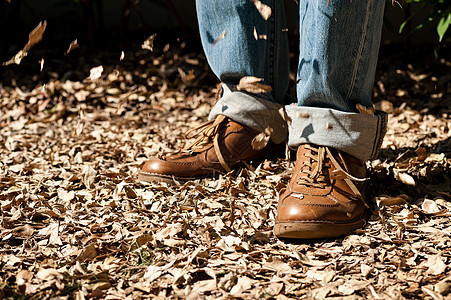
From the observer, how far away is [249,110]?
1.51m

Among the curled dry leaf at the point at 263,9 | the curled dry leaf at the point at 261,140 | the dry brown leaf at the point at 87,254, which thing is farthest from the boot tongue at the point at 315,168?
the dry brown leaf at the point at 87,254

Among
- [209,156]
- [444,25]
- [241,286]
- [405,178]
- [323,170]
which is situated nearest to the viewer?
[241,286]

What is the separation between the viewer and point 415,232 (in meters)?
1.20

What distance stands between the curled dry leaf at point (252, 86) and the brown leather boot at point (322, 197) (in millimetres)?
261

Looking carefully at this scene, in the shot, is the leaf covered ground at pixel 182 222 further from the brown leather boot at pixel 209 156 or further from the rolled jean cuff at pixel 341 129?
the rolled jean cuff at pixel 341 129

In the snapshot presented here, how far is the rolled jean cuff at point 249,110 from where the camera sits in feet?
4.94

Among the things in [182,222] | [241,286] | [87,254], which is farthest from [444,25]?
[87,254]

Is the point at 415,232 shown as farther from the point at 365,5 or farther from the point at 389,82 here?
the point at 389,82

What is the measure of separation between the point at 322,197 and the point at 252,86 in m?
0.46

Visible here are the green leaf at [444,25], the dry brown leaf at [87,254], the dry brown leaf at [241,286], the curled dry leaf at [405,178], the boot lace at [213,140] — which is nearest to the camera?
the dry brown leaf at [241,286]

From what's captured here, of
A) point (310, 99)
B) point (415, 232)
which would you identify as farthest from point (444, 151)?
point (310, 99)

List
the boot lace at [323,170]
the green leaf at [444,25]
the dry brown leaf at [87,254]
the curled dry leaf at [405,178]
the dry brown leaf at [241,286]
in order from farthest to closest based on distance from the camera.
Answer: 1. the green leaf at [444,25]
2. the curled dry leaf at [405,178]
3. the boot lace at [323,170]
4. the dry brown leaf at [87,254]
5. the dry brown leaf at [241,286]

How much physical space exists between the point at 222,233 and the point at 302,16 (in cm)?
63

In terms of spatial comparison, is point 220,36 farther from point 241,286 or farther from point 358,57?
point 241,286
